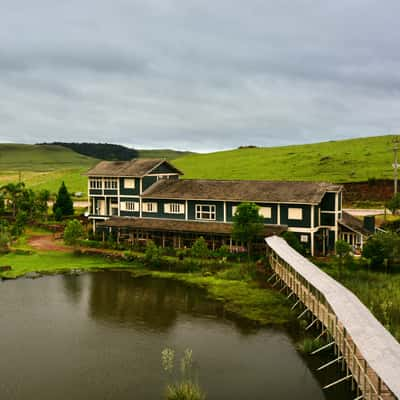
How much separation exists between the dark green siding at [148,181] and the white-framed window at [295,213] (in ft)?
53.5

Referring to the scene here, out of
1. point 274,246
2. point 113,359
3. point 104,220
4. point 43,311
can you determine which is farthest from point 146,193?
point 113,359

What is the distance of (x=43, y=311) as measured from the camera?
98.8 feet

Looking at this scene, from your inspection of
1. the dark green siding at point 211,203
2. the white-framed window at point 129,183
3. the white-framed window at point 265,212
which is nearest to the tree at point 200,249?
the dark green siding at point 211,203

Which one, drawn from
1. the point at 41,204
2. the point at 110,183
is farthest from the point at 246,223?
the point at 41,204

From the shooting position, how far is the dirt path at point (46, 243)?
160 ft

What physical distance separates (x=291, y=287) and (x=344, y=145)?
77732 millimetres

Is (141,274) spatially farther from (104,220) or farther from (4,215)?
(4,215)

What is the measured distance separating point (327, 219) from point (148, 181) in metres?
19.3

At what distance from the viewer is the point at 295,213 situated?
144ft

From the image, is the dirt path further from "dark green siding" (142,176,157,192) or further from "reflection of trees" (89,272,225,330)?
"reflection of trees" (89,272,225,330)

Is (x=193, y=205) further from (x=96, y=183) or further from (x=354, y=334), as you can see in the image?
(x=354, y=334)

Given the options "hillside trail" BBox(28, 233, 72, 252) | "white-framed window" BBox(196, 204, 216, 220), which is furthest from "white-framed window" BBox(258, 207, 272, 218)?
"hillside trail" BBox(28, 233, 72, 252)

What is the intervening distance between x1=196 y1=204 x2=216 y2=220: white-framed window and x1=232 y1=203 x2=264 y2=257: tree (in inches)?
258

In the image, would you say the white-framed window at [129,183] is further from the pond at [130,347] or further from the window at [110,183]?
the pond at [130,347]
